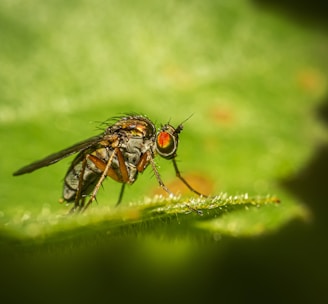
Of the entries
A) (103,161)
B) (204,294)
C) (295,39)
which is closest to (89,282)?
(204,294)

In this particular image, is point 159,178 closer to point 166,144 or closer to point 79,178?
point 166,144

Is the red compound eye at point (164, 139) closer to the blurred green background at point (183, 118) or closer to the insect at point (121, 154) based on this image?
the insect at point (121, 154)

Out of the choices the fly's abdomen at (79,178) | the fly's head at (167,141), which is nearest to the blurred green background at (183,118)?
the fly's abdomen at (79,178)

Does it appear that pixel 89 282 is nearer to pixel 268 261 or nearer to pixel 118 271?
pixel 118 271

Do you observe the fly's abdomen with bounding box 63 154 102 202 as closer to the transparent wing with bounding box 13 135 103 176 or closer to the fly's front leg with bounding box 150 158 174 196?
the transparent wing with bounding box 13 135 103 176

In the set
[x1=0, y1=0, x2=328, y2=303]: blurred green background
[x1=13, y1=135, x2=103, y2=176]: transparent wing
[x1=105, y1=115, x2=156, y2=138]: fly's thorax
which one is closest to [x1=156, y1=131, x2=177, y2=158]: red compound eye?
[x1=105, y1=115, x2=156, y2=138]: fly's thorax

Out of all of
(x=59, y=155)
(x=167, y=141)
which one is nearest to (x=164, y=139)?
(x=167, y=141)
